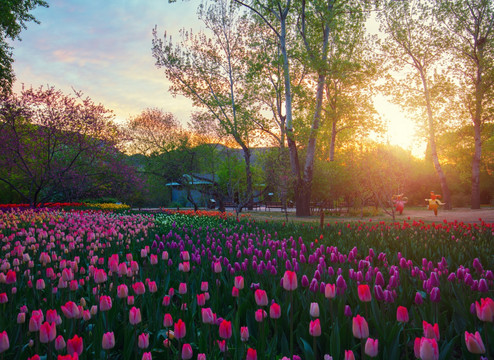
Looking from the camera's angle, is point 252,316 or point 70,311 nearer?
point 70,311

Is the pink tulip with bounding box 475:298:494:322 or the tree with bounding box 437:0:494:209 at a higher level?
the tree with bounding box 437:0:494:209

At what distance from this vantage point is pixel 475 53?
87.3ft

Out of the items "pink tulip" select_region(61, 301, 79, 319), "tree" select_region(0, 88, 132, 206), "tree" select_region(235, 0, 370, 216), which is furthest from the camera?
"tree" select_region(235, 0, 370, 216)

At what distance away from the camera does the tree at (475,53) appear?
86.6 ft

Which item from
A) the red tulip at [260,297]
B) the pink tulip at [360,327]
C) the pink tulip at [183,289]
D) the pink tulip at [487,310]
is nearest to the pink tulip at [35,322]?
the pink tulip at [183,289]

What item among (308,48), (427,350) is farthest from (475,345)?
(308,48)

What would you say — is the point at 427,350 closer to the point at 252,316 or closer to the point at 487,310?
the point at 487,310

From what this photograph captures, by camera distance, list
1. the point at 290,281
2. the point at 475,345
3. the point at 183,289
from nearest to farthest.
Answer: the point at 475,345 → the point at 290,281 → the point at 183,289

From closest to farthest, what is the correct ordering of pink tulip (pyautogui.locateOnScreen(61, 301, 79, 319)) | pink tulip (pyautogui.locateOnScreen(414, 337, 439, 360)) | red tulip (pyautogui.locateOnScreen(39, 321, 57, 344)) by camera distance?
pink tulip (pyautogui.locateOnScreen(414, 337, 439, 360)) → red tulip (pyautogui.locateOnScreen(39, 321, 57, 344)) → pink tulip (pyautogui.locateOnScreen(61, 301, 79, 319))

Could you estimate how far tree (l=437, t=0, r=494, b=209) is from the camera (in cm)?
2641

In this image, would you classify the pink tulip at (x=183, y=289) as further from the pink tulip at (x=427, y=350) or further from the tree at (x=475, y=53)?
the tree at (x=475, y=53)

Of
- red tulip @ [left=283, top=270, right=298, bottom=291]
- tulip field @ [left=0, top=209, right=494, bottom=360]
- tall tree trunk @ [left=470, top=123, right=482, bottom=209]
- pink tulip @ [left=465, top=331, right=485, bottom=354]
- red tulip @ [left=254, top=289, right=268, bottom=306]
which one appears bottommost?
tulip field @ [left=0, top=209, right=494, bottom=360]

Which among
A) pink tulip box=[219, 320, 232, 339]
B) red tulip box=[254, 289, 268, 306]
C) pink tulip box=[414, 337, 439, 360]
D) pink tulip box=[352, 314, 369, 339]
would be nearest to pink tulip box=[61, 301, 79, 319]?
pink tulip box=[219, 320, 232, 339]

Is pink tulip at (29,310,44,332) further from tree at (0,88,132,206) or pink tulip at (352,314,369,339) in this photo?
tree at (0,88,132,206)
